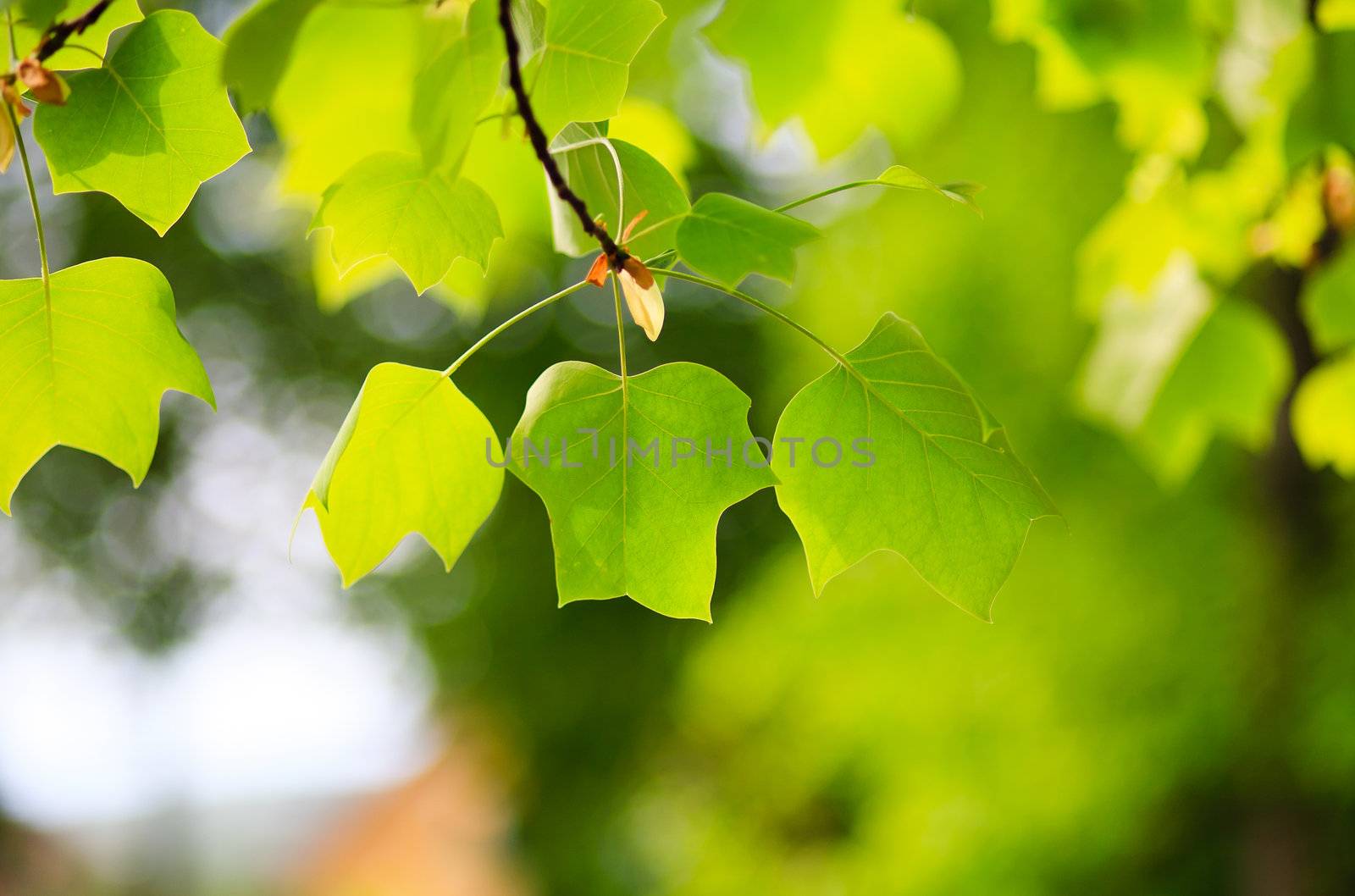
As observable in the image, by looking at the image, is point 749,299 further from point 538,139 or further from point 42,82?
point 42,82

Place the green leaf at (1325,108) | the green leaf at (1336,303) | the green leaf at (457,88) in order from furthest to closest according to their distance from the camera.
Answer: the green leaf at (1336,303) → the green leaf at (1325,108) → the green leaf at (457,88)

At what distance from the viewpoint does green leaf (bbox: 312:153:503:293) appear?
339 millimetres

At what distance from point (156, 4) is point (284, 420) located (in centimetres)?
379

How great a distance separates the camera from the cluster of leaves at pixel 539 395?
34cm

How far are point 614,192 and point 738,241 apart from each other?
10 cm

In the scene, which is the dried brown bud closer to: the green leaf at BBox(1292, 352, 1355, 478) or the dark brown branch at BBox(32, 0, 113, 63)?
the dark brown branch at BBox(32, 0, 113, 63)

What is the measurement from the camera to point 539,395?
1.14 ft

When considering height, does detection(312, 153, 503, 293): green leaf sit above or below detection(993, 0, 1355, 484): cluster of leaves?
above

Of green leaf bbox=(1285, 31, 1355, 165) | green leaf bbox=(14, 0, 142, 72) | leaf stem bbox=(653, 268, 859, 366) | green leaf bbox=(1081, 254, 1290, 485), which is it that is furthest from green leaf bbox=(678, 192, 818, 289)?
green leaf bbox=(1081, 254, 1290, 485)

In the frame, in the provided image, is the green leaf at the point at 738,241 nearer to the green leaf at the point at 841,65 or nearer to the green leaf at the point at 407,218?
the green leaf at the point at 407,218

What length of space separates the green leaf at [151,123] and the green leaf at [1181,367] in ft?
2.94

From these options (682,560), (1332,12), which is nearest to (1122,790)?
(1332,12)

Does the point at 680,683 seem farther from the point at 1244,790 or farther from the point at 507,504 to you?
the point at 1244,790

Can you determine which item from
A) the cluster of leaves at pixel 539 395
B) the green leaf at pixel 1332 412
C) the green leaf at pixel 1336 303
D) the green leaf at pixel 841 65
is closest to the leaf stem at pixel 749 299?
the cluster of leaves at pixel 539 395
